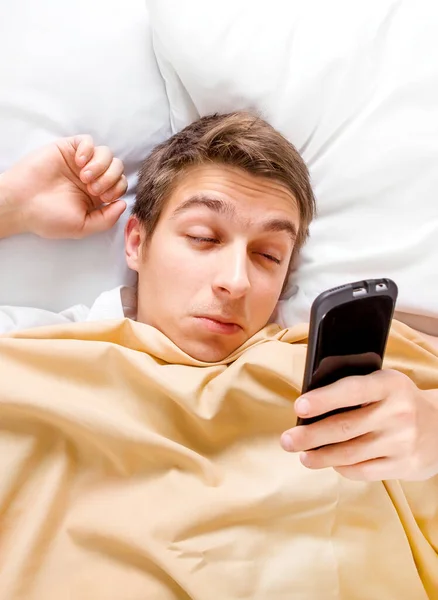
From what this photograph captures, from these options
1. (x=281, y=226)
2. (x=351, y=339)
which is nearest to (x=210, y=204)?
(x=281, y=226)

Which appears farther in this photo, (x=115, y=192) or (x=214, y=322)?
(x=115, y=192)

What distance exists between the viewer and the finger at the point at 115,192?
4.22ft

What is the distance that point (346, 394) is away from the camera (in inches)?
29.3

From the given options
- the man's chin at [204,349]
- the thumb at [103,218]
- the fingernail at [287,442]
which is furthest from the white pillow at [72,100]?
the fingernail at [287,442]

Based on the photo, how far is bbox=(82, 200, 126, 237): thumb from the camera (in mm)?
1286

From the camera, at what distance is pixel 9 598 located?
87 centimetres

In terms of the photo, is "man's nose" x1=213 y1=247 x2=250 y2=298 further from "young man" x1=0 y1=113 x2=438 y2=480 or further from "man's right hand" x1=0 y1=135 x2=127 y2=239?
"man's right hand" x1=0 y1=135 x2=127 y2=239

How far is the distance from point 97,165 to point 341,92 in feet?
1.62

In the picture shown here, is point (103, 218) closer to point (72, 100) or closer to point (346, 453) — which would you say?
point (72, 100)

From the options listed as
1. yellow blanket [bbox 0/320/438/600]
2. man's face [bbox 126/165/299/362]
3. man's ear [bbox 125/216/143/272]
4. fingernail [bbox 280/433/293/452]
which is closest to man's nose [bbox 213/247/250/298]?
man's face [bbox 126/165/299/362]

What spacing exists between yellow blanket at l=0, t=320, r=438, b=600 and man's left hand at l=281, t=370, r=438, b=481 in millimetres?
169

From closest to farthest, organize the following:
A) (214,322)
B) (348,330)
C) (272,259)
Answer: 1. (348,330)
2. (214,322)
3. (272,259)

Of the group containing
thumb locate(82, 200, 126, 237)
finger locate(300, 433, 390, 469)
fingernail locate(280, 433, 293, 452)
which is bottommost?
thumb locate(82, 200, 126, 237)

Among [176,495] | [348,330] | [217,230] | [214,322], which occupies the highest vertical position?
[348,330]
